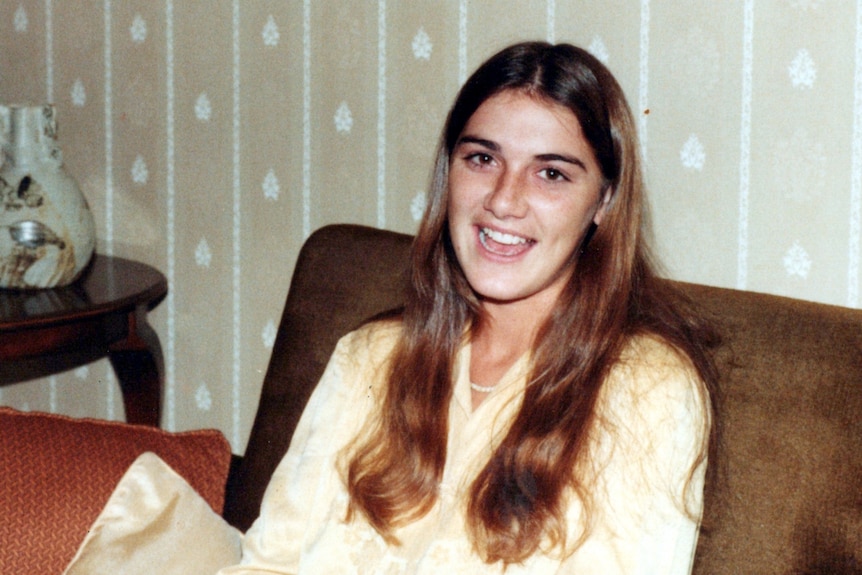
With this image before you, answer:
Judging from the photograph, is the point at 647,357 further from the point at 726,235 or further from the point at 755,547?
the point at 726,235

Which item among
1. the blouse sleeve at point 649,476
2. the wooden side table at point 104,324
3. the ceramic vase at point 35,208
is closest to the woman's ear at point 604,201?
the blouse sleeve at point 649,476

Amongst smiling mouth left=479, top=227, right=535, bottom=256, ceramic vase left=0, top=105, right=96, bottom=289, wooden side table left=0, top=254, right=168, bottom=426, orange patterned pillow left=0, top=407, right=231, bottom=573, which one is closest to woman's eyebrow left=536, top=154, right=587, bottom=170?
smiling mouth left=479, top=227, right=535, bottom=256

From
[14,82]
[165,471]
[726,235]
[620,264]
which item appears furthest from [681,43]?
[14,82]

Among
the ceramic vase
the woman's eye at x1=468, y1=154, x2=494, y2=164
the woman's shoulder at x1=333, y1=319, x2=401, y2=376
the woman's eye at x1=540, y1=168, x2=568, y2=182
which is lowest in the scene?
the woman's shoulder at x1=333, y1=319, x2=401, y2=376

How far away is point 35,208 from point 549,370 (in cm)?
A: 118

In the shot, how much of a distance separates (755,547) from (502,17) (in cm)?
102

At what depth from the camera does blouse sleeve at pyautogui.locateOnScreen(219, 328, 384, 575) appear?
155 centimetres

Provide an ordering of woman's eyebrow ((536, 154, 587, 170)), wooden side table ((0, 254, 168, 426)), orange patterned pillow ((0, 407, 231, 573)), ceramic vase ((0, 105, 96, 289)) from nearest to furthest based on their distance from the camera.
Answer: woman's eyebrow ((536, 154, 587, 170)), orange patterned pillow ((0, 407, 231, 573)), wooden side table ((0, 254, 168, 426)), ceramic vase ((0, 105, 96, 289))

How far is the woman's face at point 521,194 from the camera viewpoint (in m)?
1.45

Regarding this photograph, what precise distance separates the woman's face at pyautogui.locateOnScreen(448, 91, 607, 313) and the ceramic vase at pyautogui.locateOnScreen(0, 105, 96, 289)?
39.6 inches

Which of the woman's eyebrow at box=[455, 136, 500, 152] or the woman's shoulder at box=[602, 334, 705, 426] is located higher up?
the woman's eyebrow at box=[455, 136, 500, 152]

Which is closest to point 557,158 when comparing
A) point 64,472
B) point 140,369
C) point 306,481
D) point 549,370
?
point 549,370

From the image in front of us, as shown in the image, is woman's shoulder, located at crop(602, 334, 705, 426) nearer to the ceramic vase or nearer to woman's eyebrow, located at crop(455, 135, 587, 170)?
woman's eyebrow, located at crop(455, 135, 587, 170)

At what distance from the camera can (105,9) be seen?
98.9 inches
